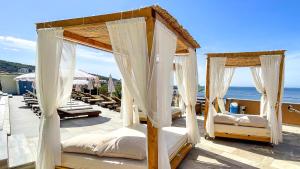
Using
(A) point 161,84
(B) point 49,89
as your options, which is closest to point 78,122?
(B) point 49,89

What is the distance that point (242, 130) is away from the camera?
518cm

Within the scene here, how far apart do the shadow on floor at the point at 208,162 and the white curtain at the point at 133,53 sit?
72.3 inches

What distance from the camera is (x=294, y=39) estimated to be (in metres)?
13.3

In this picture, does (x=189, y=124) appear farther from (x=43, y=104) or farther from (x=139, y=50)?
(x=43, y=104)

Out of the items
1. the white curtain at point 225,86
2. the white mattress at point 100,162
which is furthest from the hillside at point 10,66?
the white mattress at point 100,162

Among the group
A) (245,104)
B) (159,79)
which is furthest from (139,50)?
(245,104)

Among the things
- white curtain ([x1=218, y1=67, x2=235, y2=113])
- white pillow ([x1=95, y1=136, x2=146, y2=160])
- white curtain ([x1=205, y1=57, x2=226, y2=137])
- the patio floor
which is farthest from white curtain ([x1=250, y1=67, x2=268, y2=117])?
white pillow ([x1=95, y1=136, x2=146, y2=160])

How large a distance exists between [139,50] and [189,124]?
8.70ft

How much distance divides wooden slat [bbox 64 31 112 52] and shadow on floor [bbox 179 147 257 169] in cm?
291

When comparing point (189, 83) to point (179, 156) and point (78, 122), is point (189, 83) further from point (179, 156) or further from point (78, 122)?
point (78, 122)

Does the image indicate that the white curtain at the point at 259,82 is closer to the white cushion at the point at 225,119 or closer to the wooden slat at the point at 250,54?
the wooden slat at the point at 250,54

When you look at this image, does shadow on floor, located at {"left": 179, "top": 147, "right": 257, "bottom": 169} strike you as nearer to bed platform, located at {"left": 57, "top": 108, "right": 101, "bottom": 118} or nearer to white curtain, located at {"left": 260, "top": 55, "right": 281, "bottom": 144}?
white curtain, located at {"left": 260, "top": 55, "right": 281, "bottom": 144}

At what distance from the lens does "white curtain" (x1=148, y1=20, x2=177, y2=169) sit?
8.46 feet

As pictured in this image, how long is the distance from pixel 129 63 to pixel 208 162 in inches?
99.7
